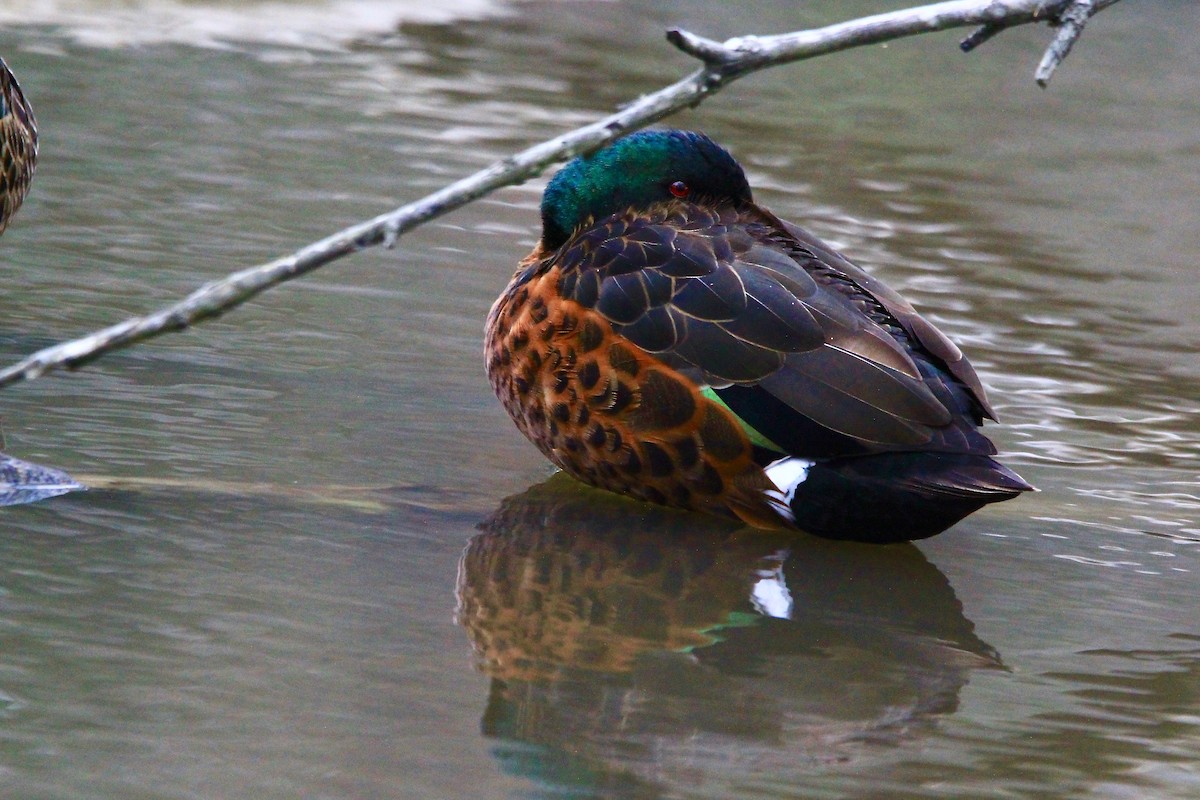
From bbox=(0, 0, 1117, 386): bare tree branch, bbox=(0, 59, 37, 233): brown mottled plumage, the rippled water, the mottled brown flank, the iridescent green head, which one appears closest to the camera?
bbox=(0, 0, 1117, 386): bare tree branch

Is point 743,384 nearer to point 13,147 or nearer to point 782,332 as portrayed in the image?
point 782,332

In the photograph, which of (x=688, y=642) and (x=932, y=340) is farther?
(x=932, y=340)

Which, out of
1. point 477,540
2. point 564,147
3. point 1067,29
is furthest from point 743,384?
point 564,147

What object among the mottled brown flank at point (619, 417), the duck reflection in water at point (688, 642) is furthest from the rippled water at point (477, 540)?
the mottled brown flank at point (619, 417)

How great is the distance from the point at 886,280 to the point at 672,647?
382 cm

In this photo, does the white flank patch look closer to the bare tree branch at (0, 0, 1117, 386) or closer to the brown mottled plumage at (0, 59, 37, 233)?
the bare tree branch at (0, 0, 1117, 386)

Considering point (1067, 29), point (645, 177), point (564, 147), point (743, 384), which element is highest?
point (1067, 29)

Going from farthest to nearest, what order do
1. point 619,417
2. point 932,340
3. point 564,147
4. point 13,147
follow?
point 13,147 < point 932,340 < point 619,417 < point 564,147

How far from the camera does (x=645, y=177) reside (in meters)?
4.97

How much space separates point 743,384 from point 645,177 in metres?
0.86

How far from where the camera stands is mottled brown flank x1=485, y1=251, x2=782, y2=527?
4.47 meters

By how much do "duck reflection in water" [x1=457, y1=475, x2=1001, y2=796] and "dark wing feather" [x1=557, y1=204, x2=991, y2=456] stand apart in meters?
0.39

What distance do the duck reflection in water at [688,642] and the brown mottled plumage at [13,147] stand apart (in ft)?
7.38

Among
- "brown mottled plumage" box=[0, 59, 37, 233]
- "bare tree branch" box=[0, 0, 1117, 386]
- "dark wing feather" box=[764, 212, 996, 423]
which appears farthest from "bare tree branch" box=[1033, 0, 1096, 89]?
"brown mottled plumage" box=[0, 59, 37, 233]
